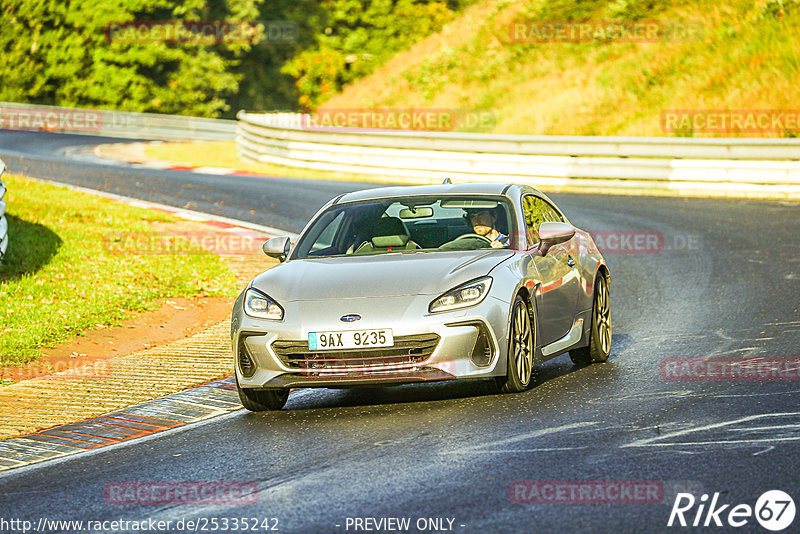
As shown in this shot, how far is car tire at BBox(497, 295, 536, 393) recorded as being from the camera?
323 inches

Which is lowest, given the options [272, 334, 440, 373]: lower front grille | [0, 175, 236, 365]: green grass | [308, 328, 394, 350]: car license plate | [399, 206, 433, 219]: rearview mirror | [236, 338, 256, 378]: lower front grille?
[0, 175, 236, 365]: green grass

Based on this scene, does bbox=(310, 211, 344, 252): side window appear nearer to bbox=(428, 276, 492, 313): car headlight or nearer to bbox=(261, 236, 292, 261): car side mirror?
bbox=(261, 236, 292, 261): car side mirror

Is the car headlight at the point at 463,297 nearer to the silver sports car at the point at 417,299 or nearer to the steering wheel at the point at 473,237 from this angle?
the silver sports car at the point at 417,299

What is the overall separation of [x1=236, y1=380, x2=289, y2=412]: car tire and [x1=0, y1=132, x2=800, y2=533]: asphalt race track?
0.33 feet

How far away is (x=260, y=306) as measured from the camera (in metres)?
8.35

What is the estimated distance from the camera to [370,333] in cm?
786

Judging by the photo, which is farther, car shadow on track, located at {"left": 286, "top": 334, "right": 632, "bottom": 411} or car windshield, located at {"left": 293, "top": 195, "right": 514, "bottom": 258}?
car windshield, located at {"left": 293, "top": 195, "right": 514, "bottom": 258}

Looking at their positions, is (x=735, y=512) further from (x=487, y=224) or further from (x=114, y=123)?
(x=114, y=123)

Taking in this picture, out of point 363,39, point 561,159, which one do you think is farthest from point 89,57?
point 561,159

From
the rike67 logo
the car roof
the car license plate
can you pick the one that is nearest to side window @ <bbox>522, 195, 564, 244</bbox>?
the car roof

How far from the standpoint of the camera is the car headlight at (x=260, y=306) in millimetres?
8211

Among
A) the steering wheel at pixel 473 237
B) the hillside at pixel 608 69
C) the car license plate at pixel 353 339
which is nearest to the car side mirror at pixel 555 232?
the steering wheel at pixel 473 237

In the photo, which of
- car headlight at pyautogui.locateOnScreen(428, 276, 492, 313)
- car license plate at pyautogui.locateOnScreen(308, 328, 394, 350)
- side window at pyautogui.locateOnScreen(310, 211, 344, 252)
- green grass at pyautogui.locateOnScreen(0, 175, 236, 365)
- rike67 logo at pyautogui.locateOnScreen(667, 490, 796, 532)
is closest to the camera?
rike67 logo at pyautogui.locateOnScreen(667, 490, 796, 532)

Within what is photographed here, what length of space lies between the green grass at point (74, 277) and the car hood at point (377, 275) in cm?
327
